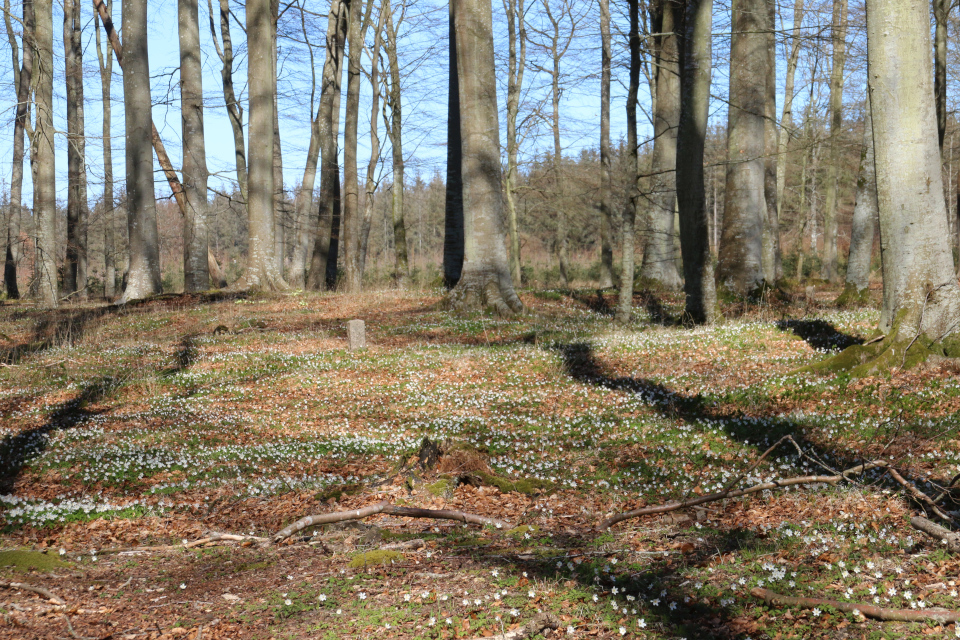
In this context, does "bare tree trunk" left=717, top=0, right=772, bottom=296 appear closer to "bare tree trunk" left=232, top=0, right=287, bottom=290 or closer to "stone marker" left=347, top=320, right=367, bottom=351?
"stone marker" left=347, top=320, right=367, bottom=351

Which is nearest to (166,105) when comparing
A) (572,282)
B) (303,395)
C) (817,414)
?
(303,395)

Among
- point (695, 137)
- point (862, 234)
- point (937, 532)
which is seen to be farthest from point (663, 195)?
point (937, 532)

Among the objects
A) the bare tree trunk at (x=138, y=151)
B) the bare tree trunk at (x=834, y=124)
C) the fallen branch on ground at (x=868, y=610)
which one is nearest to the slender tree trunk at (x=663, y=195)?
the bare tree trunk at (x=834, y=124)

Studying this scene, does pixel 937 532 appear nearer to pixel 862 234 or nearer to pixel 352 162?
pixel 862 234

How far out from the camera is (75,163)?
1362 inches

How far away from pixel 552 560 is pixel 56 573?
13.3 feet

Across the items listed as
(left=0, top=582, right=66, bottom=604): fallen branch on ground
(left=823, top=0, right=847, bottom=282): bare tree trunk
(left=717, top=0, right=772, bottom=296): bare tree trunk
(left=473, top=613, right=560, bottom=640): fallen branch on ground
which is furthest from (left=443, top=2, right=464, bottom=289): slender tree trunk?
(left=473, top=613, right=560, bottom=640): fallen branch on ground

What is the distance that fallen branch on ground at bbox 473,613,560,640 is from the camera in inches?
162

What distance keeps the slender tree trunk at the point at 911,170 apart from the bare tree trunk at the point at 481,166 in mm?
11198

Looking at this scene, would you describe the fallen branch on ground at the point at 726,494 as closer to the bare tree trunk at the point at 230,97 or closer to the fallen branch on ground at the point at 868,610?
the fallen branch on ground at the point at 868,610

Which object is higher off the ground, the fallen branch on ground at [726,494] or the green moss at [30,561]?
the fallen branch on ground at [726,494]

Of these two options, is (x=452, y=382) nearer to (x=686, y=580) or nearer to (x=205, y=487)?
(x=205, y=487)

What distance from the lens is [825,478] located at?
230 inches

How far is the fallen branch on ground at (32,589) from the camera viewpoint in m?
4.88
